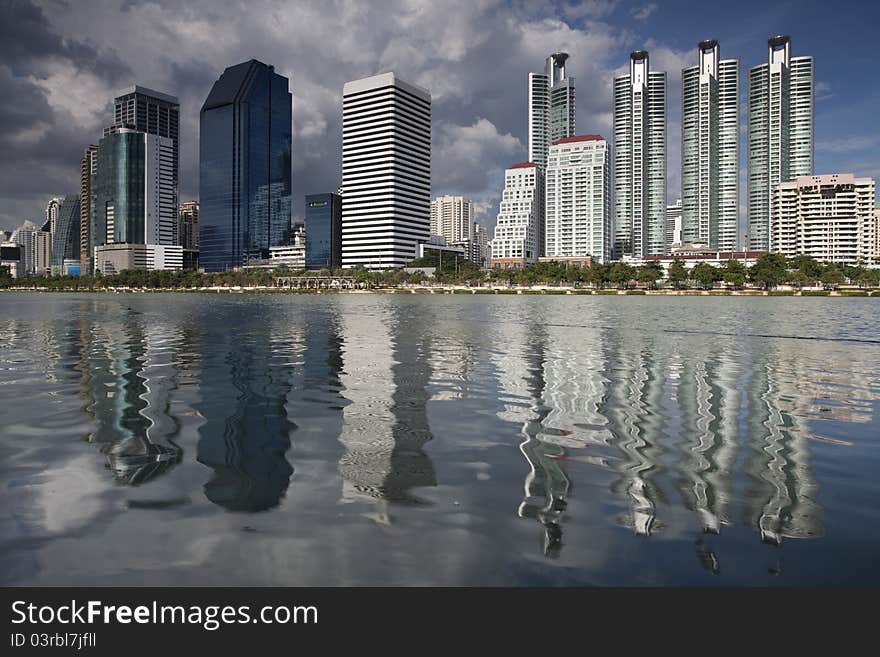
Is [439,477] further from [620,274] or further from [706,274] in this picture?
[620,274]

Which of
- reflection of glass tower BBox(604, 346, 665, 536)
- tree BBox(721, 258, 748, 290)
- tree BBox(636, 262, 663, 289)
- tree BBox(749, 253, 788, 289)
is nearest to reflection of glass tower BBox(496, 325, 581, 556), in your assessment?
reflection of glass tower BBox(604, 346, 665, 536)

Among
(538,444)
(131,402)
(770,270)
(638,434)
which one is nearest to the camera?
(538,444)

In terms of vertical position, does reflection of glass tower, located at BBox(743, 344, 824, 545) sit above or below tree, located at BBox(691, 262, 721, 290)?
below

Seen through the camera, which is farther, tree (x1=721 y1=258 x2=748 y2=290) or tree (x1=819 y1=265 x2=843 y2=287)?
tree (x1=721 y1=258 x2=748 y2=290)

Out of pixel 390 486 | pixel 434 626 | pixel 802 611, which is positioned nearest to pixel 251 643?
pixel 434 626

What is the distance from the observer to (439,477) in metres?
9.09

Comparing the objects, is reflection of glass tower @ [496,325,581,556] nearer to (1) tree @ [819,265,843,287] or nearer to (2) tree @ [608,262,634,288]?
(2) tree @ [608,262,634,288]

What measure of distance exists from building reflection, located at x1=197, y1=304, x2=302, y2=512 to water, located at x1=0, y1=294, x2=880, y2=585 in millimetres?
71

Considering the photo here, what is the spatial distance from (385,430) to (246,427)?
2772mm

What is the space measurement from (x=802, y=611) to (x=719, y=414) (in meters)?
8.79

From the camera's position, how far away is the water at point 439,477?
6.21 m

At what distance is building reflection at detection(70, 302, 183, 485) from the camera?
9.94m

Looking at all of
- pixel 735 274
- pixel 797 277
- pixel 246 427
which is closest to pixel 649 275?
pixel 735 274

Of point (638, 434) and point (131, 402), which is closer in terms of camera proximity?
point (638, 434)
